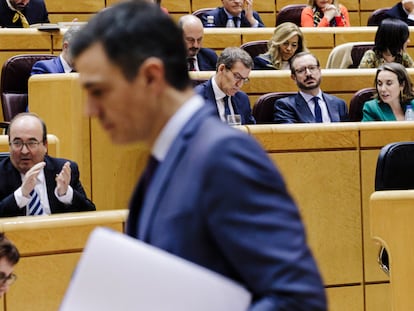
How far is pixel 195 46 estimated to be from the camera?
3465mm

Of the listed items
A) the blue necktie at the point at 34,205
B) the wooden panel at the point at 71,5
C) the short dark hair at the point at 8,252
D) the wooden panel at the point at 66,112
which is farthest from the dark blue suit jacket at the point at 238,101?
the wooden panel at the point at 71,5

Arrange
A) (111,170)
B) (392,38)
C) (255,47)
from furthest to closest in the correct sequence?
(255,47), (392,38), (111,170)

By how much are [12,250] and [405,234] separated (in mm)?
1240

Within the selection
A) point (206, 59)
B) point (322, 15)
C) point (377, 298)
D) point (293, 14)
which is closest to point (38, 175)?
point (377, 298)

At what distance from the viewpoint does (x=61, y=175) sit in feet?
7.39

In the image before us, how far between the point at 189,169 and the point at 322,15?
4041 mm

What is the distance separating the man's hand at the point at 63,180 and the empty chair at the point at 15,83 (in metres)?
0.99

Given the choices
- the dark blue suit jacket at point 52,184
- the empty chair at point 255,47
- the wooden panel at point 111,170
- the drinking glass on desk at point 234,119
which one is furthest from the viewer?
the empty chair at point 255,47

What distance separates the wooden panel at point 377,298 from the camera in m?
2.53

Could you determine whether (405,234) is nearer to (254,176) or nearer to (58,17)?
(254,176)

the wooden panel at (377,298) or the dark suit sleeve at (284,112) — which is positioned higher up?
the dark suit sleeve at (284,112)

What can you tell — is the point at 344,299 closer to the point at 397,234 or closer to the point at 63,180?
the point at 397,234

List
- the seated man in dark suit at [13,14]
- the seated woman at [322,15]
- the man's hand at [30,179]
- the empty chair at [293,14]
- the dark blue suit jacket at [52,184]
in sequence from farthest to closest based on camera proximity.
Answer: the empty chair at [293,14]
the seated woman at [322,15]
the seated man in dark suit at [13,14]
the dark blue suit jacket at [52,184]
the man's hand at [30,179]

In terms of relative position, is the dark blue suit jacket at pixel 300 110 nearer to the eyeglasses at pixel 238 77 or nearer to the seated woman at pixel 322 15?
the eyeglasses at pixel 238 77
